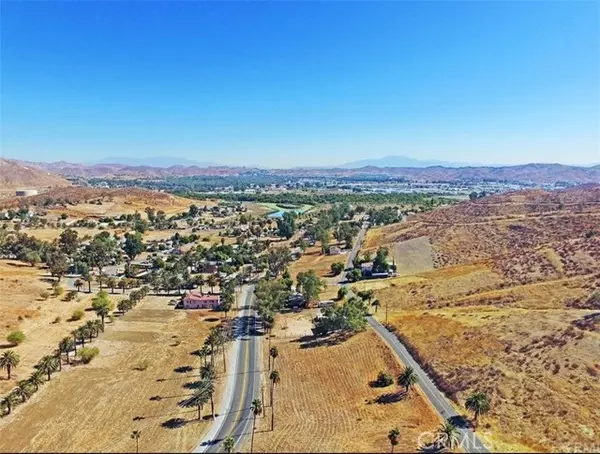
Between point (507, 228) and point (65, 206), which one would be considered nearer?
point (507, 228)

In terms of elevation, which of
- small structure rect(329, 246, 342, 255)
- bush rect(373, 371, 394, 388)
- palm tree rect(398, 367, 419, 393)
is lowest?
bush rect(373, 371, 394, 388)

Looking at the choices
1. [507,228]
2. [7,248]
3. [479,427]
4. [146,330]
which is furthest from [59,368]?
[507,228]

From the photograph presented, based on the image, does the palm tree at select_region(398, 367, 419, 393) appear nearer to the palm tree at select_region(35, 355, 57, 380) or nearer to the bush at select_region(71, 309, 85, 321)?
the palm tree at select_region(35, 355, 57, 380)

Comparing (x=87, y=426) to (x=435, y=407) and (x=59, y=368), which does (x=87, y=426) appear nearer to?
(x=59, y=368)

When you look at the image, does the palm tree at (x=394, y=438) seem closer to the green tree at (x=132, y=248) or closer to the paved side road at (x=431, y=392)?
the paved side road at (x=431, y=392)

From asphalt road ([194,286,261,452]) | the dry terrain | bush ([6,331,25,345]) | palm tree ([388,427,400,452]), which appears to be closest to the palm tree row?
bush ([6,331,25,345])

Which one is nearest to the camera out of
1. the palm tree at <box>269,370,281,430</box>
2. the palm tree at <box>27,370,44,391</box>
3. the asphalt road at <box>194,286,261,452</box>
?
the asphalt road at <box>194,286,261,452</box>
